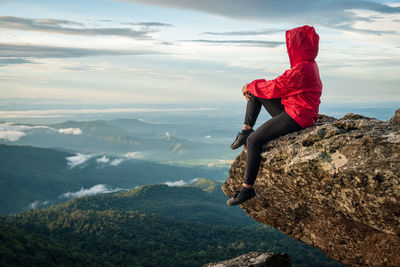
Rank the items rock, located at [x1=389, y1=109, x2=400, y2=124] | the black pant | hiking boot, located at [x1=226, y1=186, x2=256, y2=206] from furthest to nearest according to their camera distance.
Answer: hiking boot, located at [x1=226, y1=186, x2=256, y2=206] < the black pant < rock, located at [x1=389, y1=109, x2=400, y2=124]

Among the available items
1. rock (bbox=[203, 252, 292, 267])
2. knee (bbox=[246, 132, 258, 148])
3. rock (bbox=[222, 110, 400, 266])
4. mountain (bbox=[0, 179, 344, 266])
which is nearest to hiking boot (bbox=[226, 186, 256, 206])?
rock (bbox=[222, 110, 400, 266])

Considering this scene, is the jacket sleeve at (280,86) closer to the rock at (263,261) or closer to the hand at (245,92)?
the hand at (245,92)

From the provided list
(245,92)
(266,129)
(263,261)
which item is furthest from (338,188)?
(263,261)

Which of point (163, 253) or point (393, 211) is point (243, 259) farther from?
point (163, 253)

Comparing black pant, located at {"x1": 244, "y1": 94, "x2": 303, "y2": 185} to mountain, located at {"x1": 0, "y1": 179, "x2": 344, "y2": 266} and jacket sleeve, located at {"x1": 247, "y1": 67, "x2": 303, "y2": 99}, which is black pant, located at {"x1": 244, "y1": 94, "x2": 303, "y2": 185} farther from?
mountain, located at {"x1": 0, "y1": 179, "x2": 344, "y2": 266}

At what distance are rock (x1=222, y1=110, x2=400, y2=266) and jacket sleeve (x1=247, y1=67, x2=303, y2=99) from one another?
1375mm

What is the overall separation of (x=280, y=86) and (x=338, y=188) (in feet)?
10.5

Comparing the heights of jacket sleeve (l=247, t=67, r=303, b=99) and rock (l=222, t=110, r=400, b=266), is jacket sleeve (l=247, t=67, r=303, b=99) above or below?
above

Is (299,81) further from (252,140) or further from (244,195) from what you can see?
(244,195)

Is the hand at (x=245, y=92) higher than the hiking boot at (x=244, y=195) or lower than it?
higher

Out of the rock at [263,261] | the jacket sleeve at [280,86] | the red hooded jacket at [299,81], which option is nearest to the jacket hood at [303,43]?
the red hooded jacket at [299,81]

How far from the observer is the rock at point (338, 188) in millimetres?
8092

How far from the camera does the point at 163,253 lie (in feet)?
371

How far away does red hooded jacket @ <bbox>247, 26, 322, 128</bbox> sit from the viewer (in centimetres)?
953
